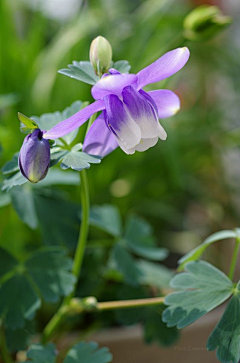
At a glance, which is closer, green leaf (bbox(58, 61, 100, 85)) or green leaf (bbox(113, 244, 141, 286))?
green leaf (bbox(58, 61, 100, 85))

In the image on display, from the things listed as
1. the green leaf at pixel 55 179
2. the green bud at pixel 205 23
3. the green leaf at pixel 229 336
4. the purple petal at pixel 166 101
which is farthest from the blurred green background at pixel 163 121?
the green leaf at pixel 229 336

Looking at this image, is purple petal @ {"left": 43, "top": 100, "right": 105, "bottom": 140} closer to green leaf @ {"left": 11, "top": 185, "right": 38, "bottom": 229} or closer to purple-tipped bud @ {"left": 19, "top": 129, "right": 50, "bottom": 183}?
purple-tipped bud @ {"left": 19, "top": 129, "right": 50, "bottom": 183}

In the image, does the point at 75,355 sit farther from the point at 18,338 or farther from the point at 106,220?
the point at 106,220

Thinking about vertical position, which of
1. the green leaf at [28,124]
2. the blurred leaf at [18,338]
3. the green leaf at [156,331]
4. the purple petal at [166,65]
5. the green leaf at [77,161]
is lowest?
the green leaf at [156,331]

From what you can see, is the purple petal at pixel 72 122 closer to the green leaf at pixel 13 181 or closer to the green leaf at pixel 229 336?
the green leaf at pixel 13 181

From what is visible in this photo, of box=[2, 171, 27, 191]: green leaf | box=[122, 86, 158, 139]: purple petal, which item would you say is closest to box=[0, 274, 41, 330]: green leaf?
box=[2, 171, 27, 191]: green leaf

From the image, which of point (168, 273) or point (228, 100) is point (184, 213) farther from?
point (168, 273)

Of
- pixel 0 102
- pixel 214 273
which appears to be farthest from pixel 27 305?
pixel 0 102

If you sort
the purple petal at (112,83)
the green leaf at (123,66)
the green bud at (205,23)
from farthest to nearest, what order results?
the green bud at (205,23) → the green leaf at (123,66) → the purple petal at (112,83)
